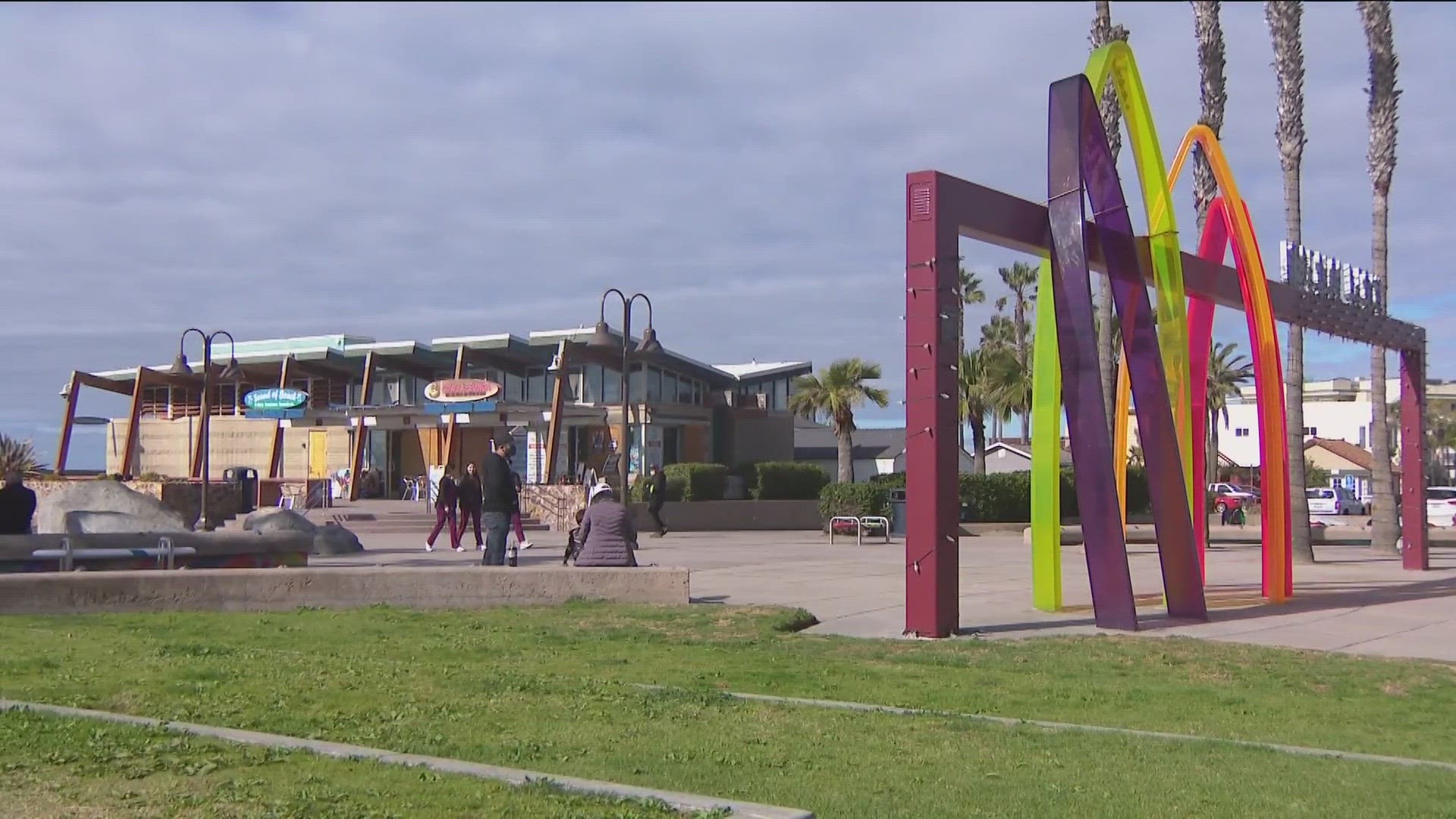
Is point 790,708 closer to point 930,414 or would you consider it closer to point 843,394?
point 930,414

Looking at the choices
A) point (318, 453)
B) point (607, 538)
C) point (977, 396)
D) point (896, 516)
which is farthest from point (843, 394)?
point (607, 538)

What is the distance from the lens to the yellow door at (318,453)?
53.0 m

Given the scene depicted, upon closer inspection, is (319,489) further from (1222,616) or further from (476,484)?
(1222,616)

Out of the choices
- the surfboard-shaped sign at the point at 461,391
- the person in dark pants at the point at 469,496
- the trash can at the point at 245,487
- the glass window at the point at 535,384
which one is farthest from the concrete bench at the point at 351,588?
→ the glass window at the point at 535,384

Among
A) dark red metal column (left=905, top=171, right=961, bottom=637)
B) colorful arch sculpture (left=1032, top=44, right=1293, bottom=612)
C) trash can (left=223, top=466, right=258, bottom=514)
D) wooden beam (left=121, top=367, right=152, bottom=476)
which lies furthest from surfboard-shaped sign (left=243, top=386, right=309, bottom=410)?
dark red metal column (left=905, top=171, right=961, bottom=637)

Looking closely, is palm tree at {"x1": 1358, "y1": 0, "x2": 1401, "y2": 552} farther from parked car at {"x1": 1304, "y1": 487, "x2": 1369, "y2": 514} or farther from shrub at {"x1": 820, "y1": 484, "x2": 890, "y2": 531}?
parked car at {"x1": 1304, "y1": 487, "x2": 1369, "y2": 514}

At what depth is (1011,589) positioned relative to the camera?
16734mm

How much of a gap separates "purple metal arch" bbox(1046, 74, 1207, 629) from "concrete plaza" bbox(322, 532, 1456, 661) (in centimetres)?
54

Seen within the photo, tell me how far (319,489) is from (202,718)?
37843 millimetres

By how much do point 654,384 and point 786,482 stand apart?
977cm

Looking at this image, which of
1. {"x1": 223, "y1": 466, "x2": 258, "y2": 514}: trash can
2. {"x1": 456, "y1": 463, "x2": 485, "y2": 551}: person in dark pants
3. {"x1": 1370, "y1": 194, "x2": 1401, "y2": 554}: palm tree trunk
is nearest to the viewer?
{"x1": 456, "y1": 463, "x2": 485, "y2": 551}: person in dark pants

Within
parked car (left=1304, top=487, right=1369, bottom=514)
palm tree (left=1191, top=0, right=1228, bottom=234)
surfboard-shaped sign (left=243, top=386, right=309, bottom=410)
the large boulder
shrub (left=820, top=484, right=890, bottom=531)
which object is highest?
palm tree (left=1191, top=0, right=1228, bottom=234)

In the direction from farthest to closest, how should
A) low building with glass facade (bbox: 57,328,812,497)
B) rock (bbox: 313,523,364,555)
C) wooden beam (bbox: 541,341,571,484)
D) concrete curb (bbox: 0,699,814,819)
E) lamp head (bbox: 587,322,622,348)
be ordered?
low building with glass facade (bbox: 57,328,812,497) < wooden beam (bbox: 541,341,571,484) < lamp head (bbox: 587,322,622,348) < rock (bbox: 313,523,364,555) < concrete curb (bbox: 0,699,814,819)

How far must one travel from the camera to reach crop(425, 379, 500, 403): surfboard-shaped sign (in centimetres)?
4438
